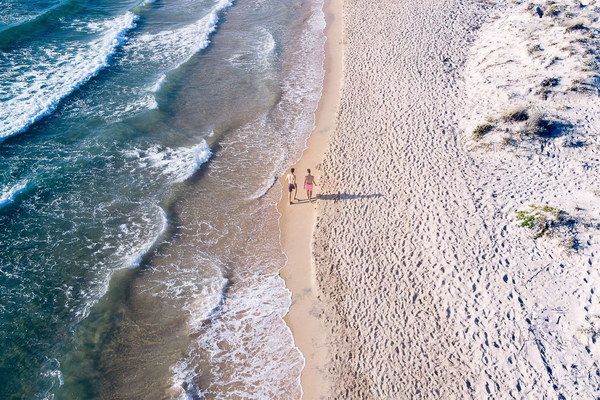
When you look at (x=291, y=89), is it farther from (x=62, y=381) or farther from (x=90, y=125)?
(x=62, y=381)

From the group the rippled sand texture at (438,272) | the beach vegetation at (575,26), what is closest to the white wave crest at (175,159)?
the rippled sand texture at (438,272)

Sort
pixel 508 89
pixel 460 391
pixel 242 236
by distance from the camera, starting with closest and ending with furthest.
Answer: pixel 460 391, pixel 242 236, pixel 508 89

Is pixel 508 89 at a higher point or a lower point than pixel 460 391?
higher

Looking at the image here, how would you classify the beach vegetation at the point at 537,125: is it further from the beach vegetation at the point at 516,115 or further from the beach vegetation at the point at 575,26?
the beach vegetation at the point at 575,26

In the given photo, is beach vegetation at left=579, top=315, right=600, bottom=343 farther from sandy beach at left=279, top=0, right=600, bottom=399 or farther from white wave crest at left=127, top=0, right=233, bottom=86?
white wave crest at left=127, top=0, right=233, bottom=86

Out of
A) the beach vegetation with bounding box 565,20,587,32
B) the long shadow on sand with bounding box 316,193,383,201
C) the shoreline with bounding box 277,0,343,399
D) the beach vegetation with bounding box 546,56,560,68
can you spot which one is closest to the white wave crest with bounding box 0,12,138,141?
the shoreline with bounding box 277,0,343,399

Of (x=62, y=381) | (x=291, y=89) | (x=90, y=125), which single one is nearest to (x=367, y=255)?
(x=62, y=381)

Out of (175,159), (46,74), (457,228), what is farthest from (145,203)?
(46,74)
